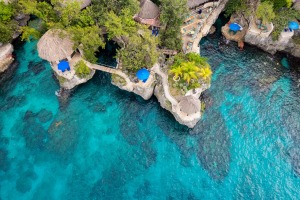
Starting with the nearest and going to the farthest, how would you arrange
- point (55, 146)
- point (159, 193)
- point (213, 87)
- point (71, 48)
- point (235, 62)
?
1. point (159, 193)
2. point (55, 146)
3. point (71, 48)
4. point (213, 87)
5. point (235, 62)

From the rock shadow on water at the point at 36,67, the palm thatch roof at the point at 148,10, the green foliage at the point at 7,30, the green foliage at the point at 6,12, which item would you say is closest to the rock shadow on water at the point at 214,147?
the palm thatch roof at the point at 148,10

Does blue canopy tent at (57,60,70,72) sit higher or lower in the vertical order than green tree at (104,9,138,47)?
lower

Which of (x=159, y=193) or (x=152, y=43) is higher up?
(x=152, y=43)

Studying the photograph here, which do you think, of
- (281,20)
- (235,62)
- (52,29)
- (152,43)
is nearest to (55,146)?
(52,29)

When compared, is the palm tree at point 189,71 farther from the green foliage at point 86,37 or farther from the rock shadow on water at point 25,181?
the rock shadow on water at point 25,181

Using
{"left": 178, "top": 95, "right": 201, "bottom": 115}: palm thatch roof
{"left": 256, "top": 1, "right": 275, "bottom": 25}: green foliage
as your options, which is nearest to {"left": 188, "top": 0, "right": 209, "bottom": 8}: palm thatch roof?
{"left": 256, "top": 1, "right": 275, "bottom": 25}: green foliage

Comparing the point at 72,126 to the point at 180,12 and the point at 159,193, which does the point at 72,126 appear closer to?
the point at 159,193

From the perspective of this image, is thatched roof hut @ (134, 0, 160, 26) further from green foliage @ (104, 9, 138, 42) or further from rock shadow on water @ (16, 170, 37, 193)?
rock shadow on water @ (16, 170, 37, 193)
